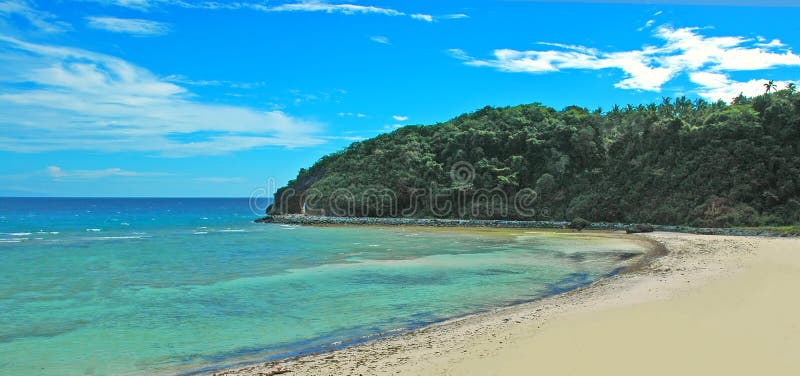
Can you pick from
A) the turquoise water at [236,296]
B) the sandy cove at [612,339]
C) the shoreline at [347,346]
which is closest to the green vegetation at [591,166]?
the turquoise water at [236,296]

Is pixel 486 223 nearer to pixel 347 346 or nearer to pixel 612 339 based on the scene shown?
pixel 612 339

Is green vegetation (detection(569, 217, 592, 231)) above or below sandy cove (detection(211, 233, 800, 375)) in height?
above

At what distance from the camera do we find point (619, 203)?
4603 centimetres

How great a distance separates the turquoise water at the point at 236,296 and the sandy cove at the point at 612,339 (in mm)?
1345

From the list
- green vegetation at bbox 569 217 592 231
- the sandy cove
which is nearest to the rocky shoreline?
green vegetation at bbox 569 217 592 231

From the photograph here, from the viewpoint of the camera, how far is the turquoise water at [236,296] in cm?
953

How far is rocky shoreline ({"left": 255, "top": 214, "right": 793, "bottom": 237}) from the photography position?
108ft

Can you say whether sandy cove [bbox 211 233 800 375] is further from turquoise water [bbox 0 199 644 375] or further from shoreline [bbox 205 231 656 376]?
turquoise water [bbox 0 199 644 375]

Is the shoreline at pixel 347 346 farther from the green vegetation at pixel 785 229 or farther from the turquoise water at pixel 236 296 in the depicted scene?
the green vegetation at pixel 785 229

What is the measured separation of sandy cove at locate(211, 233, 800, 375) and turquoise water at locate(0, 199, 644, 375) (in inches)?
52.9

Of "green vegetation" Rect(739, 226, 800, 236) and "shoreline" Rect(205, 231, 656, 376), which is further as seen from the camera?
"green vegetation" Rect(739, 226, 800, 236)

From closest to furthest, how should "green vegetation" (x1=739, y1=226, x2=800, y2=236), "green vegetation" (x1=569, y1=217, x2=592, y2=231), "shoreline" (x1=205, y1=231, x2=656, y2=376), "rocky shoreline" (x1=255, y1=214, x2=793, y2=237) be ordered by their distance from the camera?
"shoreline" (x1=205, y1=231, x2=656, y2=376), "green vegetation" (x1=739, y1=226, x2=800, y2=236), "rocky shoreline" (x1=255, y1=214, x2=793, y2=237), "green vegetation" (x1=569, y1=217, x2=592, y2=231)

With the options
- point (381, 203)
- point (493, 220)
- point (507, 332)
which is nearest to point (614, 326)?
point (507, 332)

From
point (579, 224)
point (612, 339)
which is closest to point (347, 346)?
point (612, 339)
